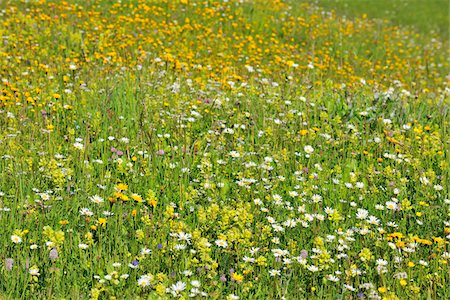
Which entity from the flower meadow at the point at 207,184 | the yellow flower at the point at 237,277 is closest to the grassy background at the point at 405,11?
the flower meadow at the point at 207,184

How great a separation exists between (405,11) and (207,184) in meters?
18.6

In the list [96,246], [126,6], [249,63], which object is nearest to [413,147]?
[96,246]

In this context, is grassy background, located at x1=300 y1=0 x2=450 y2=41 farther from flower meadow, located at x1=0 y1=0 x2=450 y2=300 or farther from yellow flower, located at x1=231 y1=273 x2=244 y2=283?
yellow flower, located at x1=231 y1=273 x2=244 y2=283

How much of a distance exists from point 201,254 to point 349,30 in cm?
1075

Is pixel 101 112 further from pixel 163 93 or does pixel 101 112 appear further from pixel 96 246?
pixel 96 246

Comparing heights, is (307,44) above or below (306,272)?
below

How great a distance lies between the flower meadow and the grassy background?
1150 centimetres

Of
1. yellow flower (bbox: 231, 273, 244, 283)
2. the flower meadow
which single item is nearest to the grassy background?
the flower meadow

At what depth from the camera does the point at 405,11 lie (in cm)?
2112

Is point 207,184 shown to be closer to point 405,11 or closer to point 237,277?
point 237,277

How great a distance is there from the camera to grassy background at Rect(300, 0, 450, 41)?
18594 mm

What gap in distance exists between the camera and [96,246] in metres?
3.98

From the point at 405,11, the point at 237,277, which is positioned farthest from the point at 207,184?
the point at 405,11

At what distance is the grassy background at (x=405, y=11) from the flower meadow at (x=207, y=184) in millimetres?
11504
